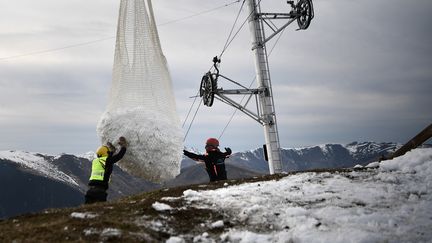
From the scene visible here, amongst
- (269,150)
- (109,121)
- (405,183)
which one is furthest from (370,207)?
(269,150)

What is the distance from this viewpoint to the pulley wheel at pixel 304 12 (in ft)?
54.4

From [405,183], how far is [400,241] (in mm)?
2525

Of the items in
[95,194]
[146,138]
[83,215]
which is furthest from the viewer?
[95,194]

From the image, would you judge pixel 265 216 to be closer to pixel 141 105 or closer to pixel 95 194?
pixel 141 105

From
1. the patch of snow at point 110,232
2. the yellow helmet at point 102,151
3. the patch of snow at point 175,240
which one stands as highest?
the yellow helmet at point 102,151

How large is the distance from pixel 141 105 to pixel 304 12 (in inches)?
432

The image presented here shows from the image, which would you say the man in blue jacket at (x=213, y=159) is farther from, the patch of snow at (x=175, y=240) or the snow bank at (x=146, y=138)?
the patch of snow at (x=175, y=240)

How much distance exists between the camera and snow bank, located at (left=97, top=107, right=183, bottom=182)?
845cm

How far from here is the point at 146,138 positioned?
8508mm

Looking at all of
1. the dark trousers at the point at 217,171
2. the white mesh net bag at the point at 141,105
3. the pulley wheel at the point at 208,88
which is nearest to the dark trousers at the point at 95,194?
the white mesh net bag at the point at 141,105

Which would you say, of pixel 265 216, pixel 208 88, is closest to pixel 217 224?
pixel 265 216

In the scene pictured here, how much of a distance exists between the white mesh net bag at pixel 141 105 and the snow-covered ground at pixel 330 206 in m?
1.53

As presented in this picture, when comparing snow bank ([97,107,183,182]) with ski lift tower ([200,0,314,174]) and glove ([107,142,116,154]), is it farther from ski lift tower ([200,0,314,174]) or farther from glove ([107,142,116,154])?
ski lift tower ([200,0,314,174])

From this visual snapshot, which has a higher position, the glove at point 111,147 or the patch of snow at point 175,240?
the glove at point 111,147
